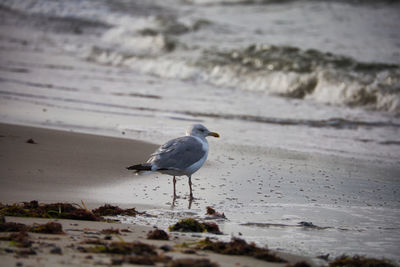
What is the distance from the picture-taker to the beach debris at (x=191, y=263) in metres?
3.45

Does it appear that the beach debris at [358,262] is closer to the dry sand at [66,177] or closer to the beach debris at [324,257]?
the beach debris at [324,257]

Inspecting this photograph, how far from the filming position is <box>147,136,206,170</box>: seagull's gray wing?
19.2 ft

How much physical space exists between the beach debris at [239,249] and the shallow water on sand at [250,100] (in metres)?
0.35

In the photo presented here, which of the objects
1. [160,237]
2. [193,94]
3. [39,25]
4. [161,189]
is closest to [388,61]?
[193,94]

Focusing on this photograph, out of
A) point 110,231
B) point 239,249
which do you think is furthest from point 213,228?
point 110,231

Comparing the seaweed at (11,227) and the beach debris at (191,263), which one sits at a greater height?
the seaweed at (11,227)

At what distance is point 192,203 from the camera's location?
5.60m

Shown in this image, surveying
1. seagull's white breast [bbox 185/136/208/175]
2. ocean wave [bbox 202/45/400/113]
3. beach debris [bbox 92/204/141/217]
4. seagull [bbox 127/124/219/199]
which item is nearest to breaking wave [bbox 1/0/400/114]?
ocean wave [bbox 202/45/400/113]

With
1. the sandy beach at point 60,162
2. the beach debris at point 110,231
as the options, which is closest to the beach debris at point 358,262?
the beach debris at point 110,231

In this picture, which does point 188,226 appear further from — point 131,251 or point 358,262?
point 358,262

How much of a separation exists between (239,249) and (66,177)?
111 inches

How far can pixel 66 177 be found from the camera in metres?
6.18

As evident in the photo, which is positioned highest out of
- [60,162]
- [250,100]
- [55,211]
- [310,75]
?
[310,75]

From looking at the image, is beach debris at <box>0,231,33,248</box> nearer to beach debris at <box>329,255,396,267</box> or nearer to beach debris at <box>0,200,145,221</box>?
beach debris at <box>0,200,145,221</box>
